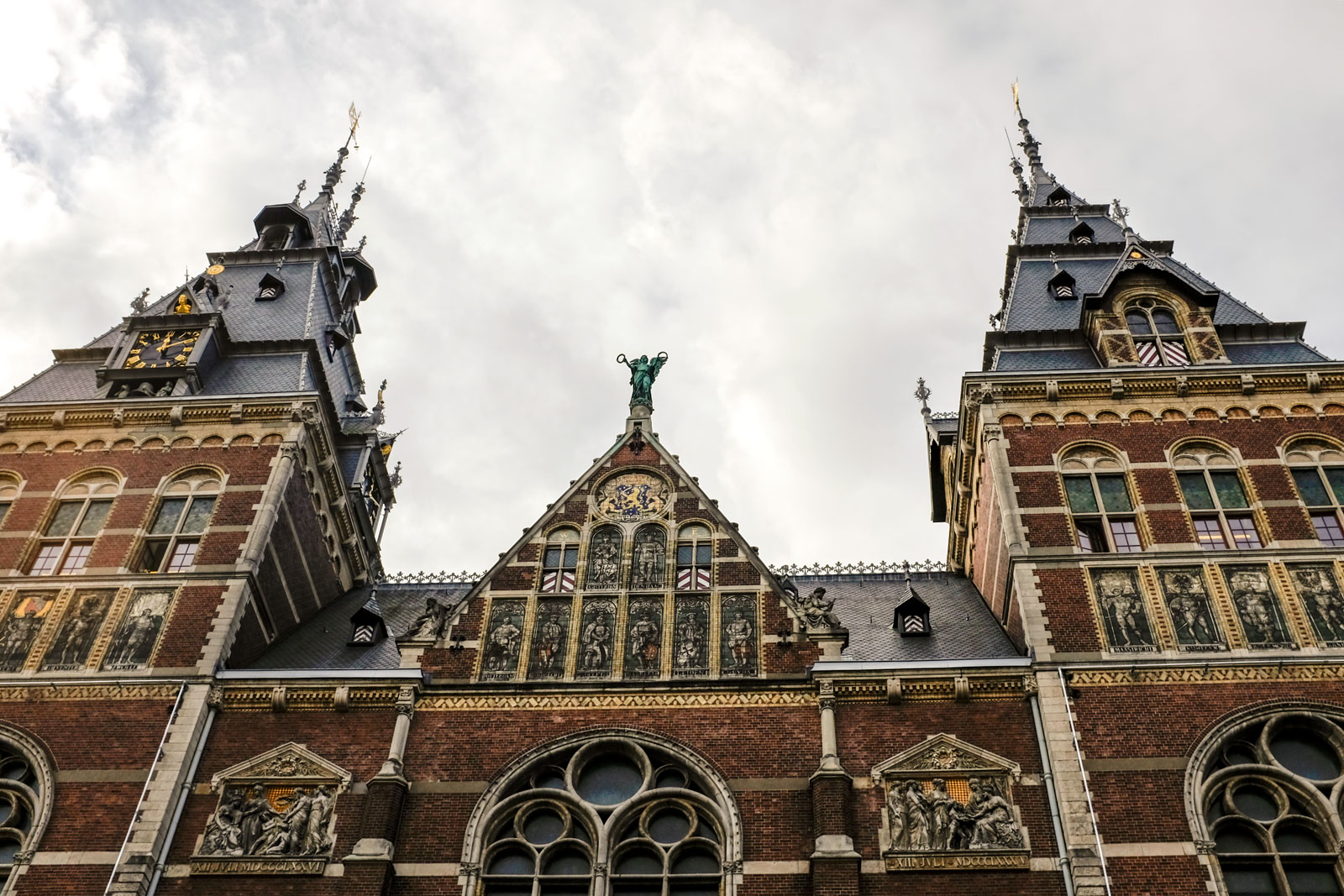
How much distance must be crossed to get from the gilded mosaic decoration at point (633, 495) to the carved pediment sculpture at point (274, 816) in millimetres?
7259

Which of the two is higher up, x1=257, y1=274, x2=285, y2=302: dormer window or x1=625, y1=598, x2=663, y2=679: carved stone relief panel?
x1=257, y1=274, x2=285, y2=302: dormer window

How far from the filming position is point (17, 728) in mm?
20266

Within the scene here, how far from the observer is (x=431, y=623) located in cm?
2178

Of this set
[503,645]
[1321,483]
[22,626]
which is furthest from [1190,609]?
[22,626]

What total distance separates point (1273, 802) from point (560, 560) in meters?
12.5

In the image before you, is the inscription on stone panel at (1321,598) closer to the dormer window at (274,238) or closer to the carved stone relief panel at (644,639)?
the carved stone relief panel at (644,639)

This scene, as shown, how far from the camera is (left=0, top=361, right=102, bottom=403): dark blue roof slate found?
28047mm

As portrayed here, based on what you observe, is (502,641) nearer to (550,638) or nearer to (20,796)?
(550,638)

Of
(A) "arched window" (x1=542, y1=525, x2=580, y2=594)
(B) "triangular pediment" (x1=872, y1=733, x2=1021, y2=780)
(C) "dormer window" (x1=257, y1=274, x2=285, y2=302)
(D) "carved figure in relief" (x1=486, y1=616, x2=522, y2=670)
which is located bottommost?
(B) "triangular pediment" (x1=872, y1=733, x2=1021, y2=780)

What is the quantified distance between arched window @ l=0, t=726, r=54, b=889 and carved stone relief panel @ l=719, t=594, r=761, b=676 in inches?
434

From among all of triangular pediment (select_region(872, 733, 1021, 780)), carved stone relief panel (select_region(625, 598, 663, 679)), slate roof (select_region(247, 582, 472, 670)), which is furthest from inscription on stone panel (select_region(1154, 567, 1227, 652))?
slate roof (select_region(247, 582, 472, 670))

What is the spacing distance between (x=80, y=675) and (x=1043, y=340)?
68.5ft

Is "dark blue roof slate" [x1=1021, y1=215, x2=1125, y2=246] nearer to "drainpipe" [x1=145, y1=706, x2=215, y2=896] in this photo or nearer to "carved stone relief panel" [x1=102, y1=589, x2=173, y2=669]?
"carved stone relief panel" [x1=102, y1=589, x2=173, y2=669]

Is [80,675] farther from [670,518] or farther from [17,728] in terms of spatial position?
[670,518]
